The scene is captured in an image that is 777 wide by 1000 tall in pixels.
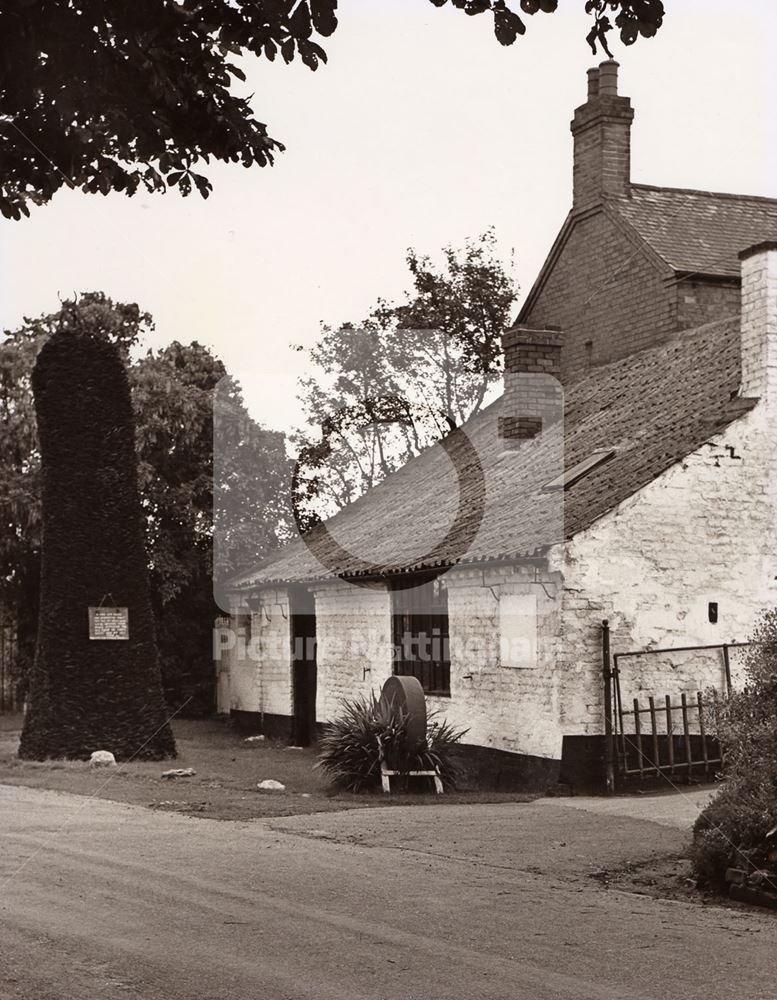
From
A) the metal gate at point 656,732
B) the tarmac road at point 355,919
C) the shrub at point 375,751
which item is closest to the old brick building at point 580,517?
the metal gate at point 656,732

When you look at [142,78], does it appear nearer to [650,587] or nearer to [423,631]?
[650,587]

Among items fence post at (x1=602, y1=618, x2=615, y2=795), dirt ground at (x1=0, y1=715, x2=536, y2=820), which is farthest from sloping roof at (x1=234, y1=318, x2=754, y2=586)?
dirt ground at (x1=0, y1=715, x2=536, y2=820)

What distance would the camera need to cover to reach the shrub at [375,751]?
17359 mm

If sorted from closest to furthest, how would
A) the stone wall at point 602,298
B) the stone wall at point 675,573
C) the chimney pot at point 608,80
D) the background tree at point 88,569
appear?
1. the stone wall at point 675,573
2. the background tree at point 88,569
3. the stone wall at point 602,298
4. the chimney pot at point 608,80

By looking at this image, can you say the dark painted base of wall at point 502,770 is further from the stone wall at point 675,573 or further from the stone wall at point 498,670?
the stone wall at point 675,573

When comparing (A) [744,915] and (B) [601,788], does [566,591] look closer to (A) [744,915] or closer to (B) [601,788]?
(B) [601,788]

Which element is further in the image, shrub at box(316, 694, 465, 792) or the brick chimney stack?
the brick chimney stack

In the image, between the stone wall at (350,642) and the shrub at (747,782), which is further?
the stone wall at (350,642)

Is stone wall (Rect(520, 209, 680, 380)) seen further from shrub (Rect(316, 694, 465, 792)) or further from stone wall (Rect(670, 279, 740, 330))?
shrub (Rect(316, 694, 465, 792))

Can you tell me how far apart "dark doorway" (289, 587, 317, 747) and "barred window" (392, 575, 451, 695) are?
15.1 feet

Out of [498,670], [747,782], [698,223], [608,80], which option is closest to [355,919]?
[747,782]

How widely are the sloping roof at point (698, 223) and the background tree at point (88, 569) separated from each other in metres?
10.5

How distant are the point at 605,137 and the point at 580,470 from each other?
35.1 ft

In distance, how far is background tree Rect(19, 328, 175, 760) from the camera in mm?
21422
